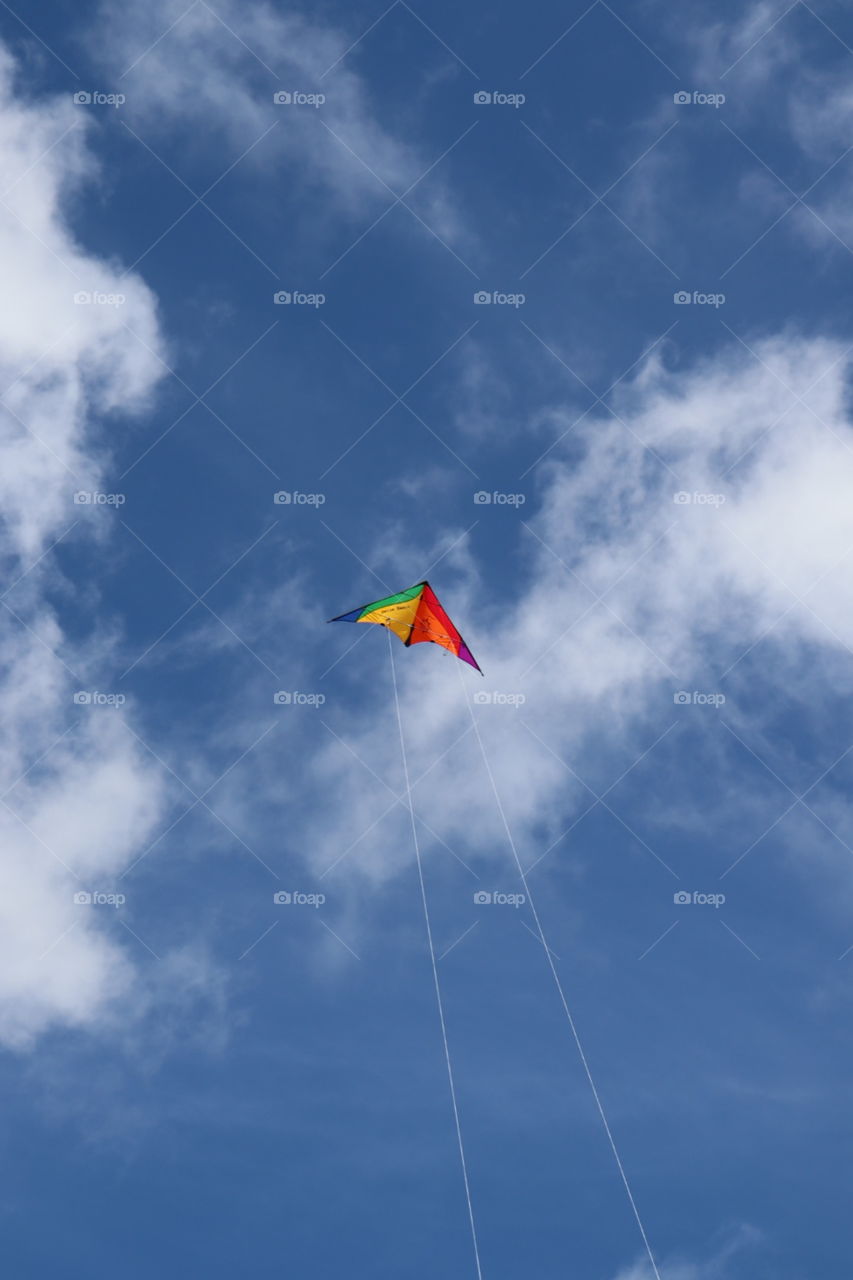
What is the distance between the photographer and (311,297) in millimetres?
43688

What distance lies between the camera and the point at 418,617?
142 feet

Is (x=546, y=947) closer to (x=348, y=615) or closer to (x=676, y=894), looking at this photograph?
(x=676, y=894)

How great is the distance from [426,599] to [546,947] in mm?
11293

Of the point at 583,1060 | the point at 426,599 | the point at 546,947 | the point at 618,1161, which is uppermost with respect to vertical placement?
the point at 426,599

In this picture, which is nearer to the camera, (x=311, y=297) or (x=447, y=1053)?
(x=447, y=1053)

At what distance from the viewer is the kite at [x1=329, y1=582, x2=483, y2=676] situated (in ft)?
139

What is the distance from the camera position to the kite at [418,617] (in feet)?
139

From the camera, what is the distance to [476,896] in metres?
42.8

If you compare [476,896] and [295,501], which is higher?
[295,501]

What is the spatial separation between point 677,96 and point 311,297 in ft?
44.2

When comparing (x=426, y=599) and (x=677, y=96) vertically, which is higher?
(x=677, y=96)

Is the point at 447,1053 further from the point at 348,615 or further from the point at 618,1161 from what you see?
the point at 348,615

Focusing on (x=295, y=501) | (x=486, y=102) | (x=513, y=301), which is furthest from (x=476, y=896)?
(x=486, y=102)

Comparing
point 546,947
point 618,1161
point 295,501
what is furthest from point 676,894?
point 295,501
